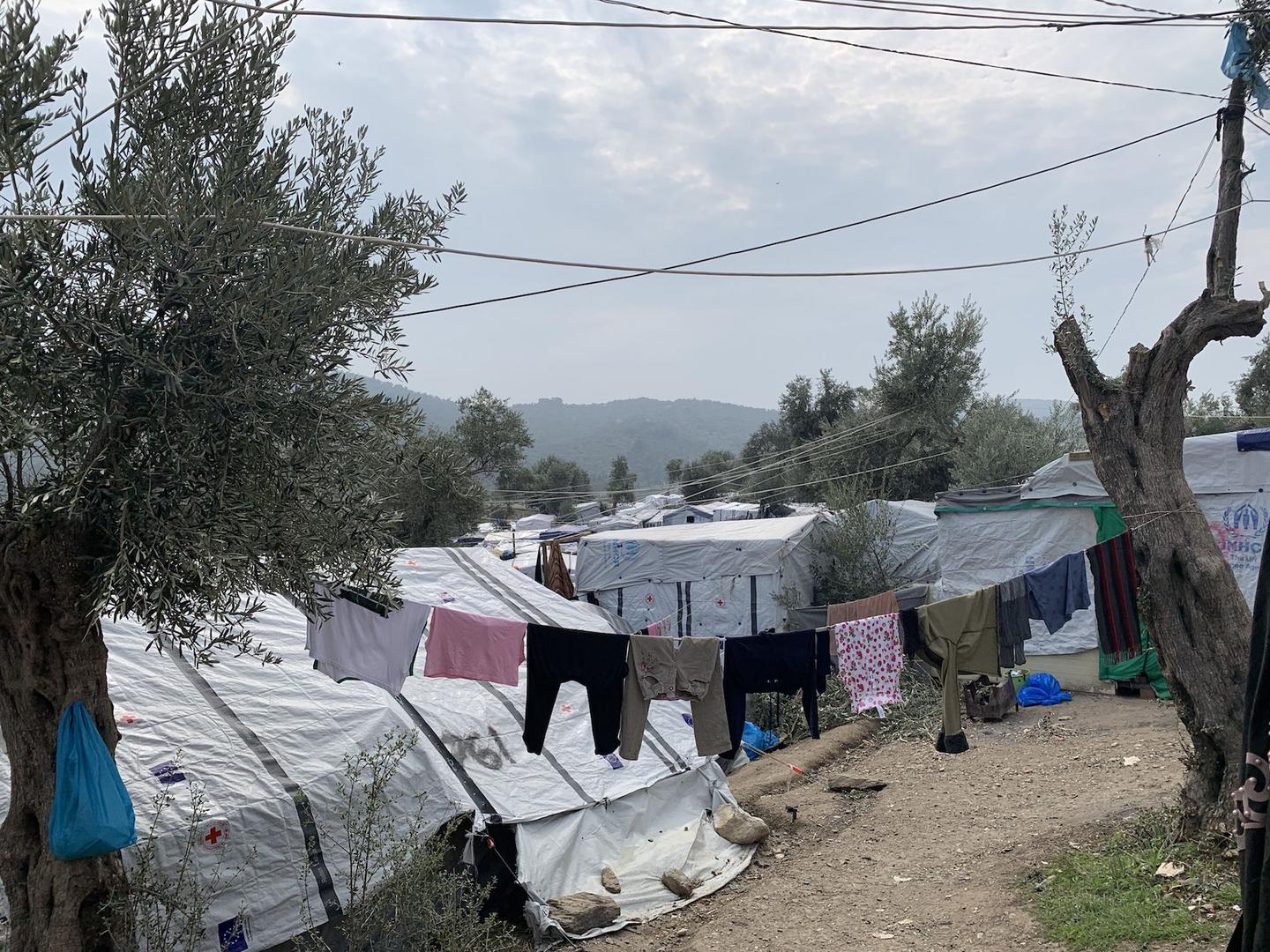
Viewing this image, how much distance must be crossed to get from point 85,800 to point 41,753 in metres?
0.53

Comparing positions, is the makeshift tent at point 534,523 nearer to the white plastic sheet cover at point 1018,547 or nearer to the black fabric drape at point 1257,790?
the white plastic sheet cover at point 1018,547

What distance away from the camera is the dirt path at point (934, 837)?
24.5ft

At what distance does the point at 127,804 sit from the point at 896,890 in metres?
6.68

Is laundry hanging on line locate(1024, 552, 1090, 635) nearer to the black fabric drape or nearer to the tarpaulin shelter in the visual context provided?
the tarpaulin shelter

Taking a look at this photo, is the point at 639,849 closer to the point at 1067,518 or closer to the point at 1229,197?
the point at 1229,197

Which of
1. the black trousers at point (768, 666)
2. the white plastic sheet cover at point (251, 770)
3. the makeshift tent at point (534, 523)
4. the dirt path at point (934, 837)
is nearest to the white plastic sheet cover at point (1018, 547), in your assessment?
the dirt path at point (934, 837)

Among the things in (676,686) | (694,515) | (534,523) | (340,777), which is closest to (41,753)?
(340,777)

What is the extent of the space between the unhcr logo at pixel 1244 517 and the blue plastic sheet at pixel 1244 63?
300 inches

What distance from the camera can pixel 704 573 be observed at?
704 inches

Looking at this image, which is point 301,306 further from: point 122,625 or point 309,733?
point 122,625

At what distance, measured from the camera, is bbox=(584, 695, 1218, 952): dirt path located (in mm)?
7453

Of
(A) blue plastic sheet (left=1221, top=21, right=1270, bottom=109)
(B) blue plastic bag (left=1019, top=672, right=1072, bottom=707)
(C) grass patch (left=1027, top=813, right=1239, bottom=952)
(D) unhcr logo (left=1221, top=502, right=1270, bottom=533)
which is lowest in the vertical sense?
(B) blue plastic bag (left=1019, top=672, right=1072, bottom=707)

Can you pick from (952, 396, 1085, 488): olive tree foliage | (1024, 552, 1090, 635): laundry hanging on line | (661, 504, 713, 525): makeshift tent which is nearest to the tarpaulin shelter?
(1024, 552, 1090, 635): laundry hanging on line

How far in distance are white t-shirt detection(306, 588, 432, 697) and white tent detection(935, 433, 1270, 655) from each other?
11.1m
